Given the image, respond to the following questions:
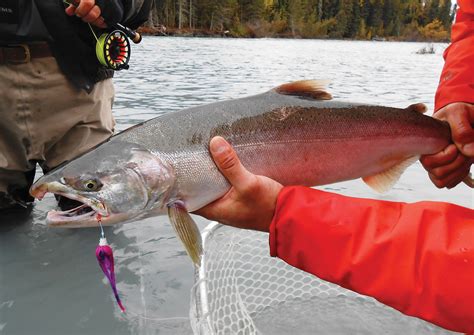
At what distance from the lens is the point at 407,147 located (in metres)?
2.24

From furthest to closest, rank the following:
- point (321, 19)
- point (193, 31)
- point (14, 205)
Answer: point (321, 19) < point (193, 31) < point (14, 205)

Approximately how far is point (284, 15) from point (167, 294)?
3767 inches

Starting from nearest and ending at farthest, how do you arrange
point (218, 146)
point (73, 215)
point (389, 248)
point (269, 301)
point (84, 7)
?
point (389, 248) → point (73, 215) → point (218, 146) → point (269, 301) → point (84, 7)

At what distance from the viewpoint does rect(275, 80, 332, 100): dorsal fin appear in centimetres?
213

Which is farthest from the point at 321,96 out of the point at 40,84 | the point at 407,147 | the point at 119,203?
the point at 40,84

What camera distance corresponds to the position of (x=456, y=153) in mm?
2322

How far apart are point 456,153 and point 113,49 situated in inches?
84.0

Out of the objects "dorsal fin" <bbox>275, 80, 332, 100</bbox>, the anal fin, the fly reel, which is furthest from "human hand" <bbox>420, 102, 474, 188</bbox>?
the fly reel

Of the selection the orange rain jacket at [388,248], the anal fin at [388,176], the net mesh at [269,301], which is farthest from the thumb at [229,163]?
the anal fin at [388,176]

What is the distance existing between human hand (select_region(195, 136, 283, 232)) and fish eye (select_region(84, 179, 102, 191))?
0.46 m

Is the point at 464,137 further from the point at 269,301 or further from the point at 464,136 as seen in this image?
the point at 269,301

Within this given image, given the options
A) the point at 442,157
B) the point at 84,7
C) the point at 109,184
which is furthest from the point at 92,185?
the point at 442,157

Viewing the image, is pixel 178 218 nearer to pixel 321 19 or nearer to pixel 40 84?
pixel 40 84

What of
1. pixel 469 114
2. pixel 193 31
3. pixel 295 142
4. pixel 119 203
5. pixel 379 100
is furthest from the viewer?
pixel 193 31
